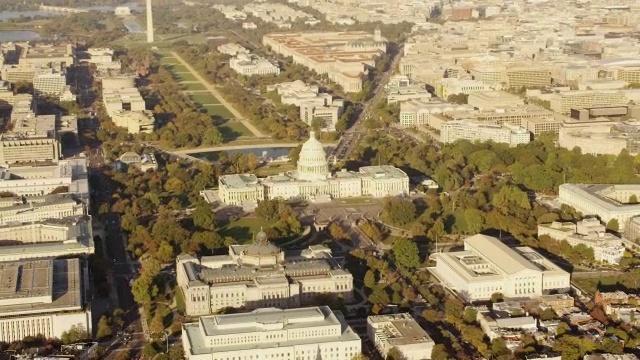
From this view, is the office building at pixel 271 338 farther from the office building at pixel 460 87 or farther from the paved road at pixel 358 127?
the office building at pixel 460 87

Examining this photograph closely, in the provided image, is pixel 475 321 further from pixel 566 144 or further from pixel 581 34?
pixel 581 34

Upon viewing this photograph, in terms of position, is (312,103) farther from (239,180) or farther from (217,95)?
(239,180)

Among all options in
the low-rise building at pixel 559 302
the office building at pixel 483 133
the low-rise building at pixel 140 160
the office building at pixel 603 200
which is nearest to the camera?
the low-rise building at pixel 559 302

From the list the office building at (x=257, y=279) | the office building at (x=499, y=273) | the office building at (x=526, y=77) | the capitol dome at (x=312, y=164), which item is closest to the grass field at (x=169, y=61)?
the office building at (x=526, y=77)

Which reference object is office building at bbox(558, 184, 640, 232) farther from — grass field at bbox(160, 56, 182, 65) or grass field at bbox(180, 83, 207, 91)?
grass field at bbox(160, 56, 182, 65)

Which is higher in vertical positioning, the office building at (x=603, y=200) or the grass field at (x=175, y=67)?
the office building at (x=603, y=200)

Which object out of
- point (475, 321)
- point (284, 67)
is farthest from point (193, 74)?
point (475, 321)
